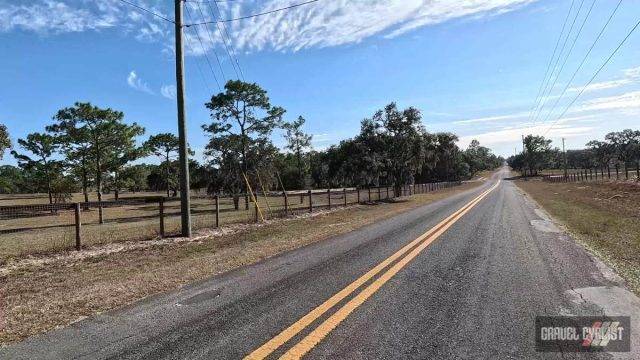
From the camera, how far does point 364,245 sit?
1120cm

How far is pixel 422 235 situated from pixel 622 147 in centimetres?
16119

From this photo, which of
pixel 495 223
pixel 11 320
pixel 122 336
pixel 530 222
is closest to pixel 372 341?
pixel 122 336

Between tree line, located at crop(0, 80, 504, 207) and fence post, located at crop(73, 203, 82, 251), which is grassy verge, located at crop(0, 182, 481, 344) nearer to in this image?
fence post, located at crop(73, 203, 82, 251)

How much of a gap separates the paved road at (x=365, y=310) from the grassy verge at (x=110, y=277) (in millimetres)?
545

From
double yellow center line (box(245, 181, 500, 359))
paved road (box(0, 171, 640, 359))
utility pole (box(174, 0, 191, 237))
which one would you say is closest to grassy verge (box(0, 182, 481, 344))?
paved road (box(0, 171, 640, 359))

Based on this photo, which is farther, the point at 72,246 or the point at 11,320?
the point at 72,246

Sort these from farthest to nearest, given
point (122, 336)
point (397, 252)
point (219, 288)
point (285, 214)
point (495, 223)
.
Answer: point (285, 214) → point (495, 223) → point (397, 252) → point (219, 288) → point (122, 336)

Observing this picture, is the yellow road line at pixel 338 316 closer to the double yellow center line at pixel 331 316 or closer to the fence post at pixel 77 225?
the double yellow center line at pixel 331 316

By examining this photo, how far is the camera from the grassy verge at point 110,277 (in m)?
6.11

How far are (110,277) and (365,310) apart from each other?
17.9 feet

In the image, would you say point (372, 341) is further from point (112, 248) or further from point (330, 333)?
point (112, 248)

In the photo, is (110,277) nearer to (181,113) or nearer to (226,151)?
(181,113)

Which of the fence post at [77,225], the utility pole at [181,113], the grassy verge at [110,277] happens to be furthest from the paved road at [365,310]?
the utility pole at [181,113]

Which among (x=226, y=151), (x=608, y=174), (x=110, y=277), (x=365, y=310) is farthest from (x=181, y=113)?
(x=608, y=174)
